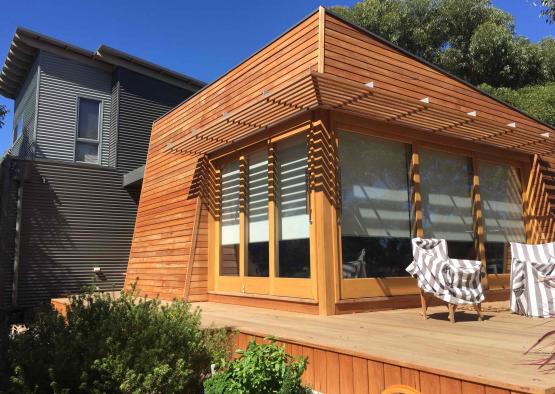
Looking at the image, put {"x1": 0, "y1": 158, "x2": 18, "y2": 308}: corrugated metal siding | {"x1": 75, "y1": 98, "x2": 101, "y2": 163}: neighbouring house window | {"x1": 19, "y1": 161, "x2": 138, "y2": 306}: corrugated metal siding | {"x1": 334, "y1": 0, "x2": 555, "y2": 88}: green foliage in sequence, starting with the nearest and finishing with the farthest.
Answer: {"x1": 0, "y1": 158, "x2": 18, "y2": 308}: corrugated metal siding < {"x1": 19, "y1": 161, "x2": 138, "y2": 306}: corrugated metal siding < {"x1": 75, "y1": 98, "x2": 101, "y2": 163}: neighbouring house window < {"x1": 334, "y1": 0, "x2": 555, "y2": 88}: green foliage

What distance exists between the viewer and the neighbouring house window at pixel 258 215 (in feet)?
19.7

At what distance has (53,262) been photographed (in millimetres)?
10484

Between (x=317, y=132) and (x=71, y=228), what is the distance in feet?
25.7

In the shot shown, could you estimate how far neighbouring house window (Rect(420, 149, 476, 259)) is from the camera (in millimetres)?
6156

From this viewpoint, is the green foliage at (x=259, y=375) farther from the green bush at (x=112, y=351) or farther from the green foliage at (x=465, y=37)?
the green foliage at (x=465, y=37)

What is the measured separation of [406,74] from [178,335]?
4.57 m

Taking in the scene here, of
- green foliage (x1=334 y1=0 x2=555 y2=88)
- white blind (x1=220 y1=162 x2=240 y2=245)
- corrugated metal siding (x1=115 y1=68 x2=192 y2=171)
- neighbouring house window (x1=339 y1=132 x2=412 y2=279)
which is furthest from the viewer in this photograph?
green foliage (x1=334 y1=0 x2=555 y2=88)

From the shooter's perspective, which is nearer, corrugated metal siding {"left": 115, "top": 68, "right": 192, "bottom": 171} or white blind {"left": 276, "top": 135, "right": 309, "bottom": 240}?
white blind {"left": 276, "top": 135, "right": 309, "bottom": 240}

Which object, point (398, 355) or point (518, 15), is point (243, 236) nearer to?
point (398, 355)

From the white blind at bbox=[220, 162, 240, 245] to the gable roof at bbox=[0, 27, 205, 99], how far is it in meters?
6.98

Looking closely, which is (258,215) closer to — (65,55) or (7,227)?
(7,227)

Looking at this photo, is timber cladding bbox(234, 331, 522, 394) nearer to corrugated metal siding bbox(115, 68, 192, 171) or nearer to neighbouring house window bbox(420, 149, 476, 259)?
neighbouring house window bbox(420, 149, 476, 259)

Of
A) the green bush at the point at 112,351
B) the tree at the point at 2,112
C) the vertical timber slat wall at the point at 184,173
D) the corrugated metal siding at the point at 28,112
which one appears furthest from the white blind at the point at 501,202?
the tree at the point at 2,112

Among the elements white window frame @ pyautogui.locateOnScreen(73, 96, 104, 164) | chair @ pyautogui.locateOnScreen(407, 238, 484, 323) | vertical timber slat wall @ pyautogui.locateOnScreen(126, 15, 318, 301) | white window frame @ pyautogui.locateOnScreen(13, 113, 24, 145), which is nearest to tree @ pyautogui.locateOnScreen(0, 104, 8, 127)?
white window frame @ pyautogui.locateOnScreen(13, 113, 24, 145)
